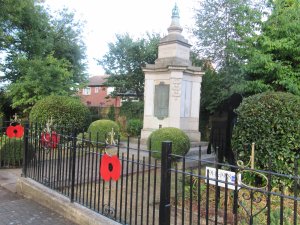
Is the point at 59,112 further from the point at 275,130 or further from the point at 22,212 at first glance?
the point at 275,130

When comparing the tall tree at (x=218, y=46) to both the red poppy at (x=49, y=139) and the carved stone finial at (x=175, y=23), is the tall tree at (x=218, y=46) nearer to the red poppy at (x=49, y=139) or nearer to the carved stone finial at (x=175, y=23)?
the carved stone finial at (x=175, y=23)

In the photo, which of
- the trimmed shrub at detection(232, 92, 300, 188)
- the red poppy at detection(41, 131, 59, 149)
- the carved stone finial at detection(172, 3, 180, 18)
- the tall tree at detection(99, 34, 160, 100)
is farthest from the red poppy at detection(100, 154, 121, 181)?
the tall tree at detection(99, 34, 160, 100)

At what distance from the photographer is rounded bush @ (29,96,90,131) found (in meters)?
11.9

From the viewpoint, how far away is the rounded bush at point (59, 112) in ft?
39.0

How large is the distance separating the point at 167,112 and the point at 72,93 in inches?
284

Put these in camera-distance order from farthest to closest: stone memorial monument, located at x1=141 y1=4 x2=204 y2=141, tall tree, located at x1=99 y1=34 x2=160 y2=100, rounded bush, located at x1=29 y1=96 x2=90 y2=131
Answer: tall tree, located at x1=99 y1=34 x2=160 y2=100, rounded bush, located at x1=29 y1=96 x2=90 y2=131, stone memorial monument, located at x1=141 y1=4 x2=204 y2=141

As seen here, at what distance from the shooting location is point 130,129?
624 inches

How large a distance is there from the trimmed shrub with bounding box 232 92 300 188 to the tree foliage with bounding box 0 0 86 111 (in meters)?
11.1

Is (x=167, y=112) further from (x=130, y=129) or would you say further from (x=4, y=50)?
(x=4, y=50)

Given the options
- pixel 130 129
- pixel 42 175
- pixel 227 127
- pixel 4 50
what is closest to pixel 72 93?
pixel 130 129

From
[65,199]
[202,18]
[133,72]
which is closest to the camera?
[65,199]

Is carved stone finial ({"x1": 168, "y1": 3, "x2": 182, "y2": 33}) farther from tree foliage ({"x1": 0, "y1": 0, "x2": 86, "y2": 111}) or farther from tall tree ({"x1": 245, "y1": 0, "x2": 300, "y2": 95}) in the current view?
tree foliage ({"x1": 0, "y1": 0, "x2": 86, "y2": 111})

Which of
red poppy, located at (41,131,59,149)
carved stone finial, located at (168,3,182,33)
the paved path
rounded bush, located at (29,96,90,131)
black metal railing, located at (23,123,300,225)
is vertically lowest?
the paved path

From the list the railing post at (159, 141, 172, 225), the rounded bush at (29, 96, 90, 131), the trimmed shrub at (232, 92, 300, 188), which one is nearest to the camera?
the railing post at (159, 141, 172, 225)
